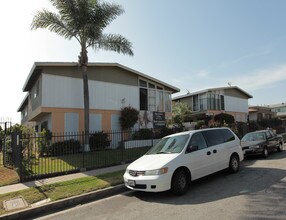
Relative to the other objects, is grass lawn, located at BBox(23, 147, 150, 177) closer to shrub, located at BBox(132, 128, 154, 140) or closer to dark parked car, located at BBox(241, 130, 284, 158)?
shrub, located at BBox(132, 128, 154, 140)

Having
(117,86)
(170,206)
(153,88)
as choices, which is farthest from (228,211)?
(153,88)

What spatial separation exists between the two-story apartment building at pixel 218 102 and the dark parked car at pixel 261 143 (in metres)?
21.3

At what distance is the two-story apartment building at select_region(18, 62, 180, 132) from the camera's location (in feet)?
67.2

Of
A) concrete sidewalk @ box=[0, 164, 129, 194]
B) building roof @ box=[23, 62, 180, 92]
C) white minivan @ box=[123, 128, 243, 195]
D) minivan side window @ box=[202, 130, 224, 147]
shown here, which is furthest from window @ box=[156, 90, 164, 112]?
minivan side window @ box=[202, 130, 224, 147]

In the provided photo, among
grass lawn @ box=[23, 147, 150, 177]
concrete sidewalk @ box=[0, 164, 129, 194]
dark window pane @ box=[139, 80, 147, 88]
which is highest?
dark window pane @ box=[139, 80, 147, 88]

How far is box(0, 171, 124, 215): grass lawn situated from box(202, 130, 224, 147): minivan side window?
10.6 feet

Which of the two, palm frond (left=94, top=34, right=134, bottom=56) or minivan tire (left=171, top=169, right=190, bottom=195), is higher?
palm frond (left=94, top=34, right=134, bottom=56)

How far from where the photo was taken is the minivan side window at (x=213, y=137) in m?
9.55

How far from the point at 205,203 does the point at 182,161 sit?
60.2 inches

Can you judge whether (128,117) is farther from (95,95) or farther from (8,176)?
(8,176)

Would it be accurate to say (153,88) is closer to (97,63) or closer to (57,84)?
(97,63)

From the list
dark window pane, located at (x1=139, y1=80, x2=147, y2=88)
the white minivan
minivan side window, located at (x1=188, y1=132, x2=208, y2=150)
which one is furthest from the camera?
dark window pane, located at (x1=139, y1=80, x2=147, y2=88)

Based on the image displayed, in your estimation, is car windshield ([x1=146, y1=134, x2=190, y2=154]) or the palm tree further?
the palm tree

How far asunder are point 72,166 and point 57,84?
9566mm
